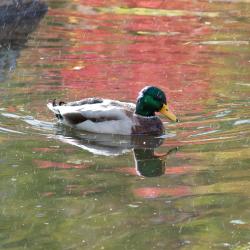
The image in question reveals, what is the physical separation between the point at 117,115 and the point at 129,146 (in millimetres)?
544

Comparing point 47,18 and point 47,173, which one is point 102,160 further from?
point 47,18

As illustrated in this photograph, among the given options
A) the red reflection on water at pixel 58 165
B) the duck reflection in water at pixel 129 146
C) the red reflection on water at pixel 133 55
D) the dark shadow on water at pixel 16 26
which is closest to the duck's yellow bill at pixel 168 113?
the duck reflection in water at pixel 129 146

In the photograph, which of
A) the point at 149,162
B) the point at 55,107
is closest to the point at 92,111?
the point at 55,107

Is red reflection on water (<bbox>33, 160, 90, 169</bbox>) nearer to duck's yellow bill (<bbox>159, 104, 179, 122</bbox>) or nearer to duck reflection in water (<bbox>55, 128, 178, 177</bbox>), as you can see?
duck reflection in water (<bbox>55, 128, 178, 177</bbox>)

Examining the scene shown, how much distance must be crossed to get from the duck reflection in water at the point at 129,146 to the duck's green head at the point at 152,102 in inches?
14.6

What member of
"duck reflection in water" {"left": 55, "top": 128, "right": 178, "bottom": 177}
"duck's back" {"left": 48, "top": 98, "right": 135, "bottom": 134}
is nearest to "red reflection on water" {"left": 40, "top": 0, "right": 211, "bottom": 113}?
"duck's back" {"left": 48, "top": 98, "right": 135, "bottom": 134}

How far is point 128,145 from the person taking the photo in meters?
10.4

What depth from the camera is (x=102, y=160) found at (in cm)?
959

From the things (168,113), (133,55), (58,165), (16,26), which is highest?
(58,165)

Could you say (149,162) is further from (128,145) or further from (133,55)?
(133,55)

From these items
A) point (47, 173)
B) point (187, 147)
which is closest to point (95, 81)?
point (187, 147)

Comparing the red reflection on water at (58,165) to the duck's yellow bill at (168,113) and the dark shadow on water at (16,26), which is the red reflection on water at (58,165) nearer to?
the duck's yellow bill at (168,113)

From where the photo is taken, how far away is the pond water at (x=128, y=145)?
7410 millimetres

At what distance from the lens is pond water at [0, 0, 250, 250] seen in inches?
292
